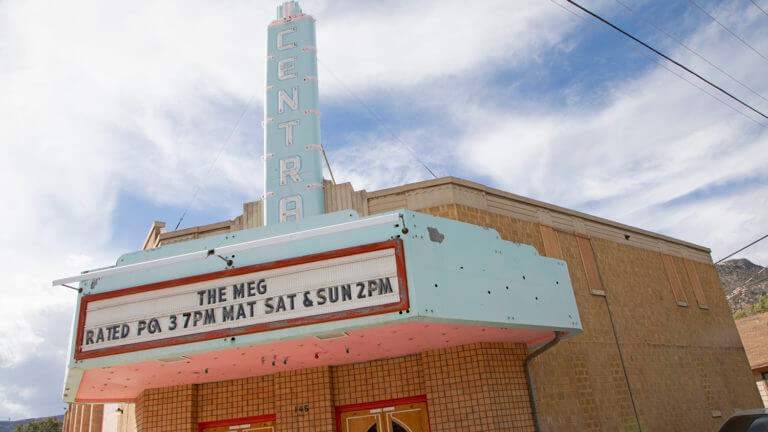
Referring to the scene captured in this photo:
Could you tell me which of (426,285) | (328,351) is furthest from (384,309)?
(328,351)

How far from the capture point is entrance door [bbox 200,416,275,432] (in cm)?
981

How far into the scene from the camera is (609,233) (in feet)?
46.4

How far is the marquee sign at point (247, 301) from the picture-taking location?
6953 mm

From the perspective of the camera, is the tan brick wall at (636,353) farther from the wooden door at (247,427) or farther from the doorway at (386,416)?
the wooden door at (247,427)

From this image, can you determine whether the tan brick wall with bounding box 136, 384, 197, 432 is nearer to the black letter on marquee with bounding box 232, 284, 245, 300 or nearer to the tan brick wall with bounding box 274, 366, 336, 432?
the tan brick wall with bounding box 274, 366, 336, 432

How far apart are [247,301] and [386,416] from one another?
3.74 m

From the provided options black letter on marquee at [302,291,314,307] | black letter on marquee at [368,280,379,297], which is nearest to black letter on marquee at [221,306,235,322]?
black letter on marquee at [302,291,314,307]

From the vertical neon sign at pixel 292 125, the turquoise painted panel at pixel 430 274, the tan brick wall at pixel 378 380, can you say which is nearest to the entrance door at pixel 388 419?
the tan brick wall at pixel 378 380

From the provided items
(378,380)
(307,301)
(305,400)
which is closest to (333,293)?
(307,301)

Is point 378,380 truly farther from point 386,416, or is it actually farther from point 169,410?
point 169,410

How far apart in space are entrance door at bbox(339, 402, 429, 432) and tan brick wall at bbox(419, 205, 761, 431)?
2.27 m

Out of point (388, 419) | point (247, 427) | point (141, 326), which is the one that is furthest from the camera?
point (247, 427)

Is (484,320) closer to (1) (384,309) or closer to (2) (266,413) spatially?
(1) (384,309)

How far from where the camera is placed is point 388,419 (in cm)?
939
